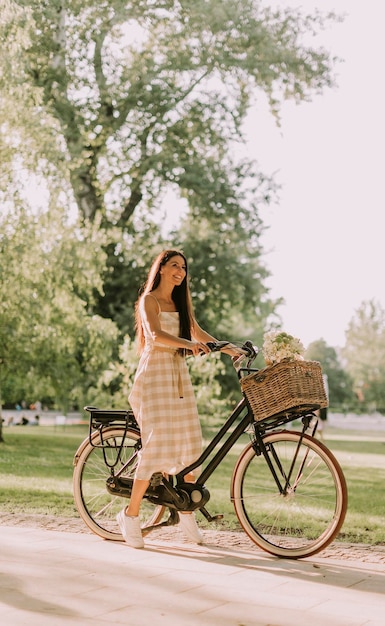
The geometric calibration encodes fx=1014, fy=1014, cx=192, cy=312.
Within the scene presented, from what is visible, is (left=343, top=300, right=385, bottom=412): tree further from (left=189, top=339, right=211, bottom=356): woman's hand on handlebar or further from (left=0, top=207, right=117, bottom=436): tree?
(left=189, top=339, right=211, bottom=356): woman's hand on handlebar

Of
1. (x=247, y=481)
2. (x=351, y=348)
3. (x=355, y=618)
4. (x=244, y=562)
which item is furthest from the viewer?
Answer: (x=351, y=348)

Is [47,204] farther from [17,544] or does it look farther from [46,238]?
[17,544]

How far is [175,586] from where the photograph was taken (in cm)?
530

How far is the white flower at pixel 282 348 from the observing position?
246 inches

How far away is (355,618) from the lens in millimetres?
4625

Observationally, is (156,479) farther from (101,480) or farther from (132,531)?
(101,480)

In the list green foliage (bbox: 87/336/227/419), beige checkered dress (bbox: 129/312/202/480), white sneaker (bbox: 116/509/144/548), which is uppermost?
green foliage (bbox: 87/336/227/419)

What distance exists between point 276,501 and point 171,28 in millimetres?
28030

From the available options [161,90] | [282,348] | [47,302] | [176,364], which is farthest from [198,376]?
[282,348]

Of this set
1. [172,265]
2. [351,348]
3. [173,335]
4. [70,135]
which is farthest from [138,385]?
[351,348]

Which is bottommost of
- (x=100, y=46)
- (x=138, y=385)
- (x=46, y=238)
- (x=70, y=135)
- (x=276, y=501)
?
(x=276, y=501)

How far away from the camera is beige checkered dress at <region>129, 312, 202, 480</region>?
6.59 metres

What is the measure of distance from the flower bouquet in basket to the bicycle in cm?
3

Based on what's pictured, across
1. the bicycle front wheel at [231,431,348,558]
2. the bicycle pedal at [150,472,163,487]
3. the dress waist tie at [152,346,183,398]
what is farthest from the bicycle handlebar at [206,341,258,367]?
the bicycle pedal at [150,472,163,487]
